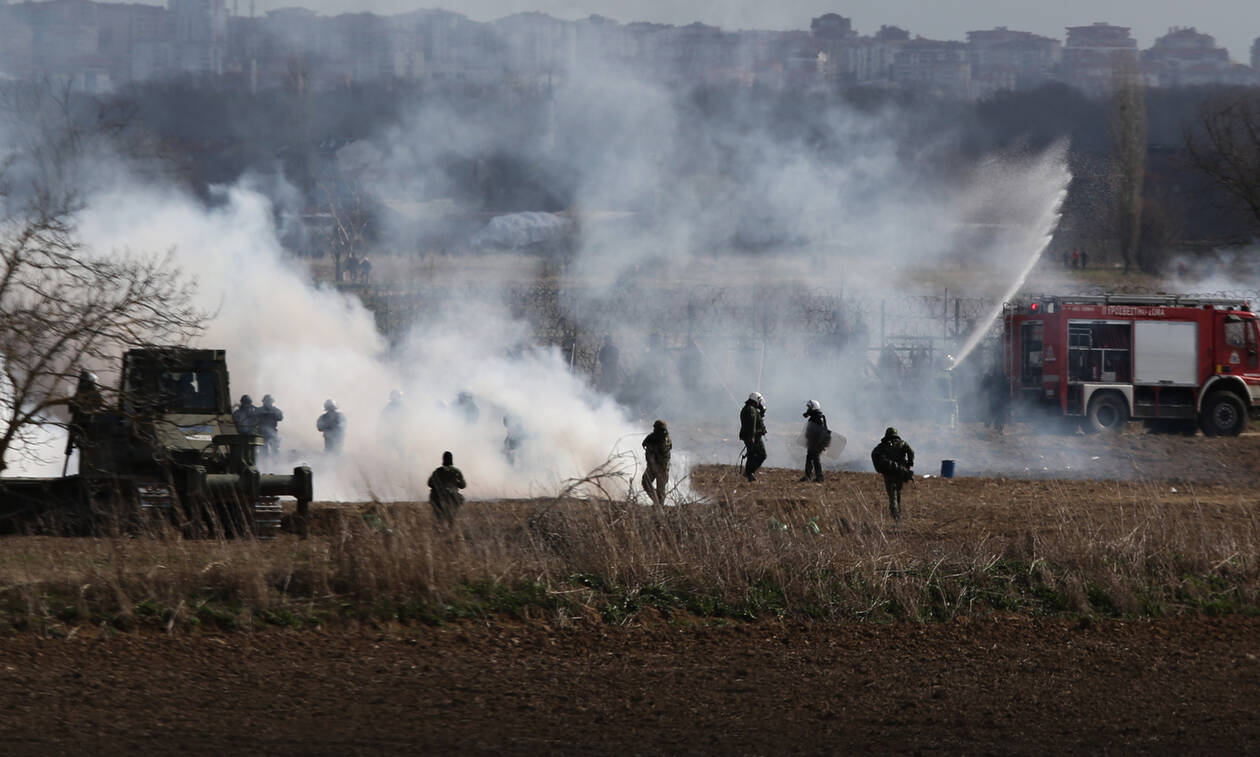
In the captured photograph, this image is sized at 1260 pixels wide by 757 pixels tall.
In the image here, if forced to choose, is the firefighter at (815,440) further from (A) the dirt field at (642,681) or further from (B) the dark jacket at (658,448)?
(A) the dirt field at (642,681)

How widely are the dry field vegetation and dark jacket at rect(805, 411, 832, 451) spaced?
647cm

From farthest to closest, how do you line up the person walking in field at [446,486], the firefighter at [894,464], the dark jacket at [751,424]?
the dark jacket at [751,424] < the firefighter at [894,464] < the person walking in field at [446,486]

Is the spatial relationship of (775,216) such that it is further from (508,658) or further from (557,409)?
(508,658)

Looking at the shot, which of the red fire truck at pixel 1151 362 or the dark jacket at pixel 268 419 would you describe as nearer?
the dark jacket at pixel 268 419

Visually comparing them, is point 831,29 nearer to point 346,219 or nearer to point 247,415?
point 346,219

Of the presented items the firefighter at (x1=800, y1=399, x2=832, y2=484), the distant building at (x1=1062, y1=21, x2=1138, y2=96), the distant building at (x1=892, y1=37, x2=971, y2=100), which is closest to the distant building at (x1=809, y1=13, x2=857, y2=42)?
the distant building at (x1=892, y1=37, x2=971, y2=100)

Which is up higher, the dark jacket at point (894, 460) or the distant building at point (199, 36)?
the distant building at point (199, 36)

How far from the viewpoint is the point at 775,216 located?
36.0 meters

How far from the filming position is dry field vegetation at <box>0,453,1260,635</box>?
11.2 metres

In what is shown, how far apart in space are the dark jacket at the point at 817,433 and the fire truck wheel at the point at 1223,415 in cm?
1131

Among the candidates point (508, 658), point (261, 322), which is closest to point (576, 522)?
point (508, 658)

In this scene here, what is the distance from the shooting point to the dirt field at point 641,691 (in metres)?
8.63

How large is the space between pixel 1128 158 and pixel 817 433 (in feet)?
92.1

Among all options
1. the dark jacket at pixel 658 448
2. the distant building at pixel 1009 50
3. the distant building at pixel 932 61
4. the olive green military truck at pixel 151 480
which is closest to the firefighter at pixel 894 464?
the dark jacket at pixel 658 448
